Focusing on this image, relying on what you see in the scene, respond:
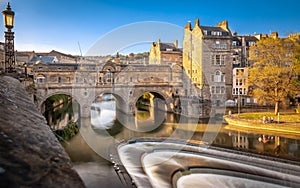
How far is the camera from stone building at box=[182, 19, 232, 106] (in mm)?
37875

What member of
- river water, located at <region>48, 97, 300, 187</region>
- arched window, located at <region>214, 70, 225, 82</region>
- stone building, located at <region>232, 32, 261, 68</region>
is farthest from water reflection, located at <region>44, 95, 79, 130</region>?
stone building, located at <region>232, 32, 261, 68</region>

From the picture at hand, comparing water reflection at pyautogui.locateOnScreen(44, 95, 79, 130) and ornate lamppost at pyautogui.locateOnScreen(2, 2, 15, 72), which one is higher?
ornate lamppost at pyautogui.locateOnScreen(2, 2, 15, 72)

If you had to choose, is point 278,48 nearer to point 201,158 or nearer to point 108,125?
point 201,158

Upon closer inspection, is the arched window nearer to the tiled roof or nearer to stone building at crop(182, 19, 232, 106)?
stone building at crop(182, 19, 232, 106)

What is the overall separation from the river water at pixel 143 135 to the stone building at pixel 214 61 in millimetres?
8350

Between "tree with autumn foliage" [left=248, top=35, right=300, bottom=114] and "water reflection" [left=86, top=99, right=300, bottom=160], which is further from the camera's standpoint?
"tree with autumn foliage" [left=248, top=35, right=300, bottom=114]

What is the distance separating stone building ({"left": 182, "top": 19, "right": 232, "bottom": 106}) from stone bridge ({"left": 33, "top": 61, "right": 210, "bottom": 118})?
2183mm

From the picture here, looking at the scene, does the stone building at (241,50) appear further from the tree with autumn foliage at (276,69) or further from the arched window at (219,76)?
the tree with autumn foliage at (276,69)

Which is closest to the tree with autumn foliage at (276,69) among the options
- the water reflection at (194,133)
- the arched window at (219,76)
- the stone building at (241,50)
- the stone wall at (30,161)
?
the water reflection at (194,133)

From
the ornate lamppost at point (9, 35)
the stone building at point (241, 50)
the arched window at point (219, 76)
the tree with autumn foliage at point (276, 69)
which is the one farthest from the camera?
the stone building at point (241, 50)

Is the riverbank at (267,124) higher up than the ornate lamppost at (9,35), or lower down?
lower down

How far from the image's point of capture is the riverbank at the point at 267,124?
2425 cm

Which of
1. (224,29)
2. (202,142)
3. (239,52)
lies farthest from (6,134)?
(239,52)

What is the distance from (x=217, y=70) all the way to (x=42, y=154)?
38608 millimetres
